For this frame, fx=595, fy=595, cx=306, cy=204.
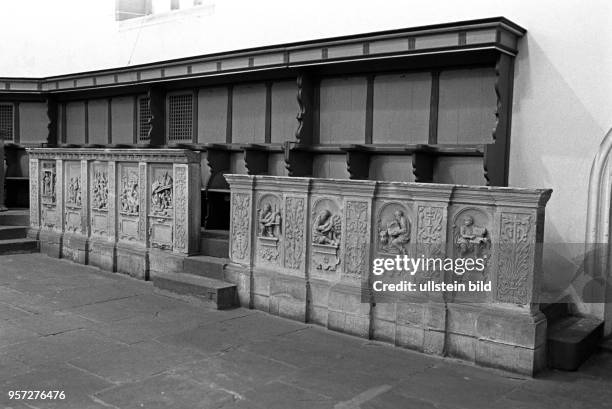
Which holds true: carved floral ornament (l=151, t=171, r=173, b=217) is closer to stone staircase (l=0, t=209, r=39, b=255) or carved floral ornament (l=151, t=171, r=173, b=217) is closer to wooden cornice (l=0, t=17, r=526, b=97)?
wooden cornice (l=0, t=17, r=526, b=97)

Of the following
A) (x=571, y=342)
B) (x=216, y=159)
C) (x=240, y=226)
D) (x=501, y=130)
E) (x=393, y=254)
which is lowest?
(x=571, y=342)

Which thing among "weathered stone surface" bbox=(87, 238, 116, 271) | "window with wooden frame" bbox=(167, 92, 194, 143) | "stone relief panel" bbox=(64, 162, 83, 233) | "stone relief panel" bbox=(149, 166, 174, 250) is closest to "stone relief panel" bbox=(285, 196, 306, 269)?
"stone relief panel" bbox=(149, 166, 174, 250)

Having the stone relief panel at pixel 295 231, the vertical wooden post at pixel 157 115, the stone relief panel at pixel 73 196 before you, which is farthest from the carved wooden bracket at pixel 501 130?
the stone relief panel at pixel 73 196

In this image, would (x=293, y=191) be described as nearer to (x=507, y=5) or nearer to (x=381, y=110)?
(x=381, y=110)

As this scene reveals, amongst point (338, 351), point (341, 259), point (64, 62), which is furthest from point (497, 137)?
point (64, 62)

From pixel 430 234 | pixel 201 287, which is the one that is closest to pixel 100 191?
pixel 201 287

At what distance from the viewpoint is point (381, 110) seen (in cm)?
646

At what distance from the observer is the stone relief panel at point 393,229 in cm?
477

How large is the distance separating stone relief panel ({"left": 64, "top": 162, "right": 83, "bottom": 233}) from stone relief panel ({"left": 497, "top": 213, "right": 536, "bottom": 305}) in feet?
18.9

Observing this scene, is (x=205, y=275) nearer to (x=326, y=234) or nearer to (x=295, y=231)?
(x=295, y=231)

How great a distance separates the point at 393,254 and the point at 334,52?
2335 mm

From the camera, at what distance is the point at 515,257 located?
4.26 meters

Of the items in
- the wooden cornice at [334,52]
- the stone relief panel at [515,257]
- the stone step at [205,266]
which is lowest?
the stone step at [205,266]

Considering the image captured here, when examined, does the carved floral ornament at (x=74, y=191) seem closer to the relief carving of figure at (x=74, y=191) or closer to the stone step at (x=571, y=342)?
the relief carving of figure at (x=74, y=191)
